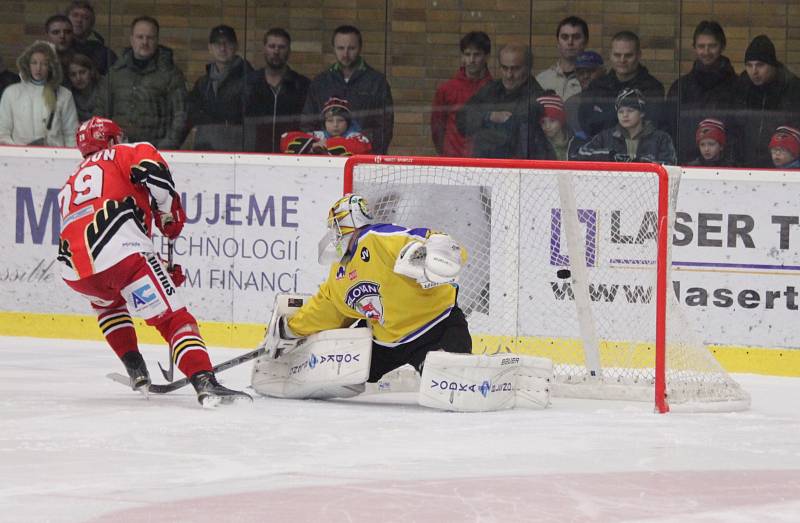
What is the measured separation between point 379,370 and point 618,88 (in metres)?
2.34

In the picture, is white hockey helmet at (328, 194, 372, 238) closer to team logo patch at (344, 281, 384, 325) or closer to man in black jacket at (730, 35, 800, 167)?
team logo patch at (344, 281, 384, 325)

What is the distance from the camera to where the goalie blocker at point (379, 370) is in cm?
525

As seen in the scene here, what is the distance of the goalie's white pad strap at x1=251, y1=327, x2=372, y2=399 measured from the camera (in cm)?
539

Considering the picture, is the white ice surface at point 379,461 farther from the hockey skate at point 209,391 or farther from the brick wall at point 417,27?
the brick wall at point 417,27

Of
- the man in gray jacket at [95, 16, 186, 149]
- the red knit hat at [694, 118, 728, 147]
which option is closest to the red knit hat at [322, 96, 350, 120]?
the man in gray jacket at [95, 16, 186, 149]

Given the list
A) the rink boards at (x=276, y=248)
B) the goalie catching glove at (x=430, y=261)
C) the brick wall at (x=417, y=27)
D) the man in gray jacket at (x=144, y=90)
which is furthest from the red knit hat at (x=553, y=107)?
the goalie catching glove at (x=430, y=261)

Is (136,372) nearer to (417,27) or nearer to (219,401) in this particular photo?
(219,401)

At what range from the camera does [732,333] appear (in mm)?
6652

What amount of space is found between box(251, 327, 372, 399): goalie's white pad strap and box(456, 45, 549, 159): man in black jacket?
2116 millimetres

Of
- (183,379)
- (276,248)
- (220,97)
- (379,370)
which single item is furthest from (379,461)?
(220,97)

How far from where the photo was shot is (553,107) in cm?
723

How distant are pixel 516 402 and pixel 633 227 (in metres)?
1.27

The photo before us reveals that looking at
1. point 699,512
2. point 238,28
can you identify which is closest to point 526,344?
point 238,28

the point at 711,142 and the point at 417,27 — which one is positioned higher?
the point at 417,27
